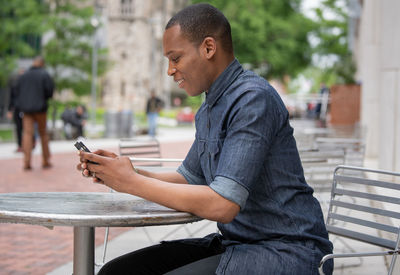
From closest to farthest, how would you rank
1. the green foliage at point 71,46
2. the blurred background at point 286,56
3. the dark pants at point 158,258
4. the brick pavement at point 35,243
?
the dark pants at point 158,258 → the brick pavement at point 35,243 → the blurred background at point 286,56 → the green foliage at point 71,46

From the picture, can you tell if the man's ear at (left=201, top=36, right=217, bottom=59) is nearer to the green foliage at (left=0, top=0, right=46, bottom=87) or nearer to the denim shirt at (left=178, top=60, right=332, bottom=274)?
the denim shirt at (left=178, top=60, right=332, bottom=274)

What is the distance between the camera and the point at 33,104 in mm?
11461

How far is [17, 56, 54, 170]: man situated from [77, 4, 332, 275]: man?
9765 millimetres

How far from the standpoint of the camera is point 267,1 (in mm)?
40656

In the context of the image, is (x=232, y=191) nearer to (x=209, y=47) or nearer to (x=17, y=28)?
(x=209, y=47)

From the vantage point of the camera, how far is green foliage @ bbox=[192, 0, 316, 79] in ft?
127

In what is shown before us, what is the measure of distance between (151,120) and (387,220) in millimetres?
20008

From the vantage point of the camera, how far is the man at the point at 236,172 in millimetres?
1927

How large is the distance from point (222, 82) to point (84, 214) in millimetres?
661

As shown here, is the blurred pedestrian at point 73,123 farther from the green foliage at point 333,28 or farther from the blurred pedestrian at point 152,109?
the green foliage at point 333,28

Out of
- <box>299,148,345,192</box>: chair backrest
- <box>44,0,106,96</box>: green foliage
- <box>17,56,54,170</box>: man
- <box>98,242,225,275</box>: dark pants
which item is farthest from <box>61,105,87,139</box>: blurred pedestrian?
<box>98,242,225,275</box>: dark pants

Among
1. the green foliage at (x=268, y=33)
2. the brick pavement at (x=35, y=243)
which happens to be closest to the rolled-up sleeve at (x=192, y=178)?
the brick pavement at (x=35, y=243)

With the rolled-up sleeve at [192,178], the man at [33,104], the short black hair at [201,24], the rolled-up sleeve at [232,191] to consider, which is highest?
the short black hair at [201,24]

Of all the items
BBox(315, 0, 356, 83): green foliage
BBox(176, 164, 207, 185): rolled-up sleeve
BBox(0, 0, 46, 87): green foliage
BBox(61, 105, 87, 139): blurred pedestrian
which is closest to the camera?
BBox(176, 164, 207, 185): rolled-up sleeve
